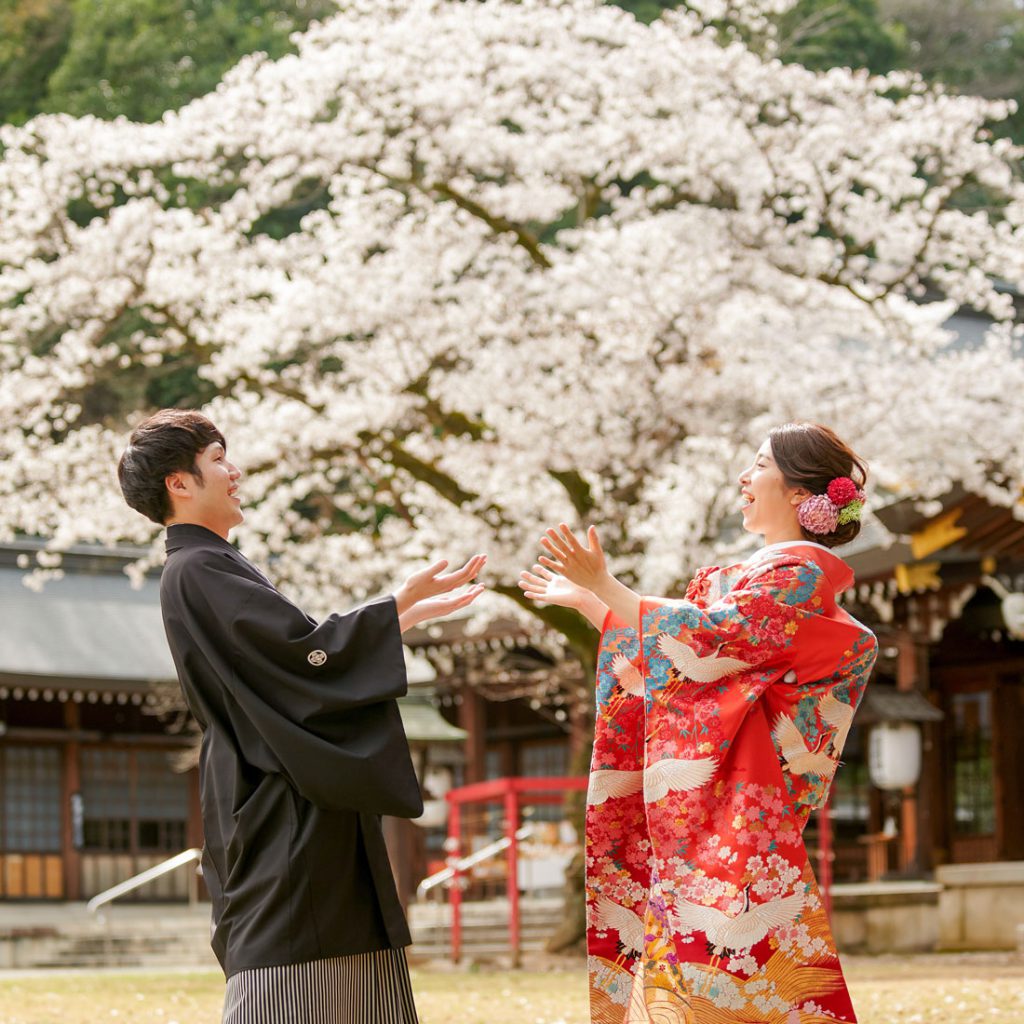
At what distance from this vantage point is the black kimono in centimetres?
327

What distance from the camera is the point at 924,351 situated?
41.0 ft

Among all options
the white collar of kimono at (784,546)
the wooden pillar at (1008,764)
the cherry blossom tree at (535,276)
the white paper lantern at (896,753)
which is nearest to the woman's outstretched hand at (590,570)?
the white collar of kimono at (784,546)

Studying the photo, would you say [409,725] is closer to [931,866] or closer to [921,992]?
[931,866]

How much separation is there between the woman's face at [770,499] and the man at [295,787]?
84cm

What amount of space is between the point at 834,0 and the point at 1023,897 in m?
21.9

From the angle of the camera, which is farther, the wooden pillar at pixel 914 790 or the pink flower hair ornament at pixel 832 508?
the wooden pillar at pixel 914 790

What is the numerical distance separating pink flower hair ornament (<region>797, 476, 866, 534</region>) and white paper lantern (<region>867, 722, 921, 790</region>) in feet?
35.2

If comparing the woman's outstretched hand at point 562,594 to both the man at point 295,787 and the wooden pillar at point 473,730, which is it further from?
the wooden pillar at point 473,730

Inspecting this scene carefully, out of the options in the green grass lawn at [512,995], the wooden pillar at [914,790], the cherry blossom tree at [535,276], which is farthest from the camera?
the wooden pillar at [914,790]

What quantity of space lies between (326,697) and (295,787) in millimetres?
193

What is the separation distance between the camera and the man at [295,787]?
327cm

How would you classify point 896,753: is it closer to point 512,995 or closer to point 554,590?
point 512,995

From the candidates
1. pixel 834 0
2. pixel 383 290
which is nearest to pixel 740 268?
pixel 383 290

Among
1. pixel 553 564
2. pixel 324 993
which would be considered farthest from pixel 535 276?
pixel 324 993
